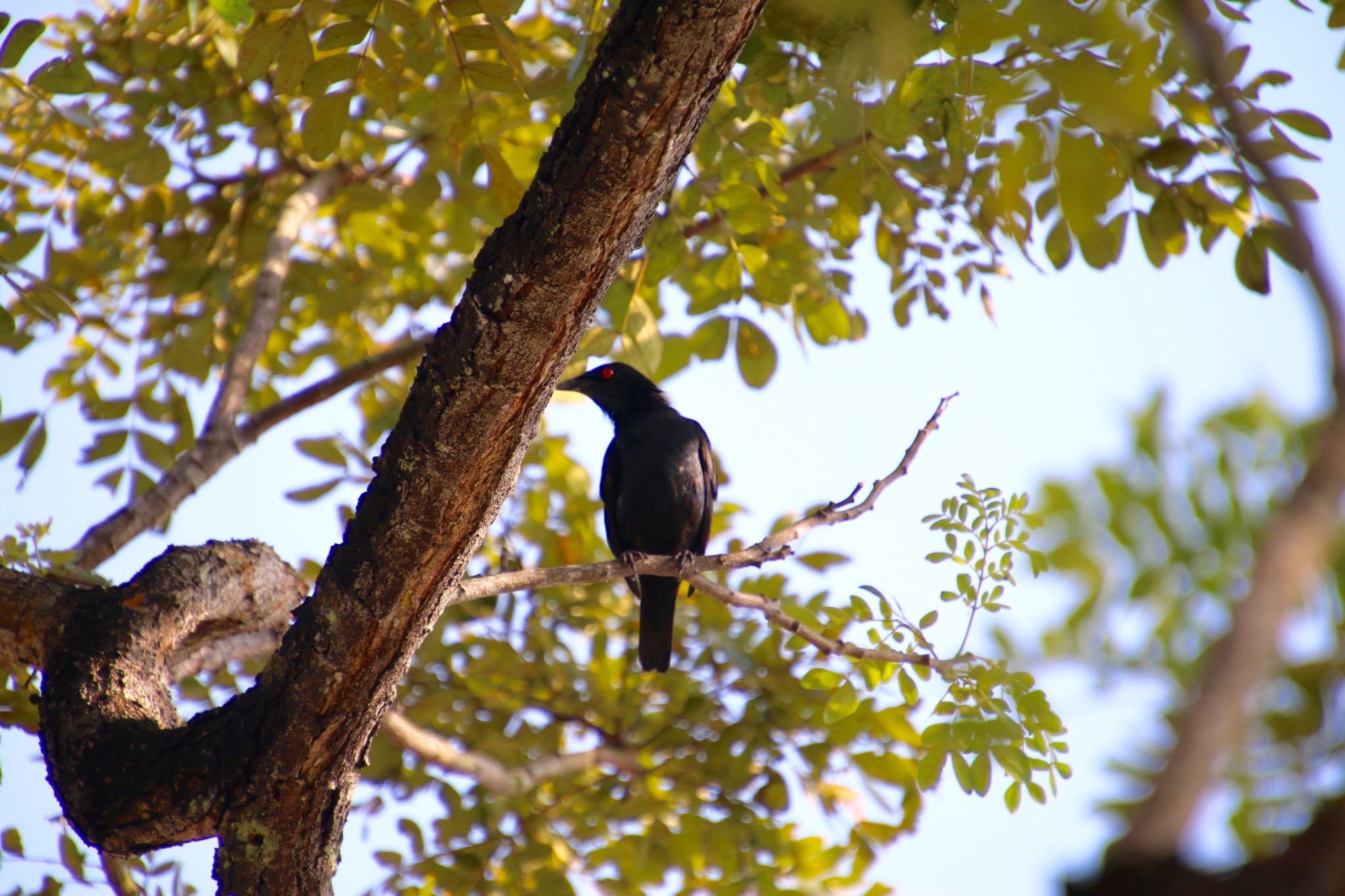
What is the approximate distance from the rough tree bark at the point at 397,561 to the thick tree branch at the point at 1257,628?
1511 mm

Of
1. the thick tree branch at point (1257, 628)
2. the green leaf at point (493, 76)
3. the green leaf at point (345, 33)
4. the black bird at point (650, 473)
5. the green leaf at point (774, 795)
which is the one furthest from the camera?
the black bird at point (650, 473)

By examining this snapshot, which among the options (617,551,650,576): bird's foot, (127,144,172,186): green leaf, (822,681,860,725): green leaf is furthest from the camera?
(127,144,172,186): green leaf

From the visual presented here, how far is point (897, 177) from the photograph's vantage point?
14.8 feet

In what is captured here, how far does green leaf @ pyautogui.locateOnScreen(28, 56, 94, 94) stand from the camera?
3215mm

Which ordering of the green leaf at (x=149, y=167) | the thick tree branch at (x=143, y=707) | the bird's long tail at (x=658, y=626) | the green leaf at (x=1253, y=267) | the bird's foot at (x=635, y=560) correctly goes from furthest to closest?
the bird's long tail at (x=658, y=626)
the green leaf at (x=149, y=167)
the bird's foot at (x=635, y=560)
the green leaf at (x=1253, y=267)
the thick tree branch at (x=143, y=707)

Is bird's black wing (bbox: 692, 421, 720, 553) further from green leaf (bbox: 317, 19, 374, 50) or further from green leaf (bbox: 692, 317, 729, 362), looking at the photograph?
green leaf (bbox: 317, 19, 374, 50)

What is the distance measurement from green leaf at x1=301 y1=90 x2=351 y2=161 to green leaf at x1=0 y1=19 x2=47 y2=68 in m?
0.96

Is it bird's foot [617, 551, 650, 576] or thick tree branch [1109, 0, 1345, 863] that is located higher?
bird's foot [617, 551, 650, 576]

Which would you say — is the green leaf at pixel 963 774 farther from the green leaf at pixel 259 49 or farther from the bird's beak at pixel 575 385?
the bird's beak at pixel 575 385

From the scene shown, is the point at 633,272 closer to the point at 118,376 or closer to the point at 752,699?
the point at 752,699

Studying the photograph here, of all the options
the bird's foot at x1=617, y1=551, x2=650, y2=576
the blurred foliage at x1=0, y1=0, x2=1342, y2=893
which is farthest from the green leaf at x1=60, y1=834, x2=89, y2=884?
the bird's foot at x1=617, y1=551, x2=650, y2=576

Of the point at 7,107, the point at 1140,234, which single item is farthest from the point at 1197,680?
the point at 7,107

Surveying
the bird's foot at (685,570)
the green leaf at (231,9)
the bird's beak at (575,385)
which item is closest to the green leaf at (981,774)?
the bird's foot at (685,570)

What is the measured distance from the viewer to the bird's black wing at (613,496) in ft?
18.6
